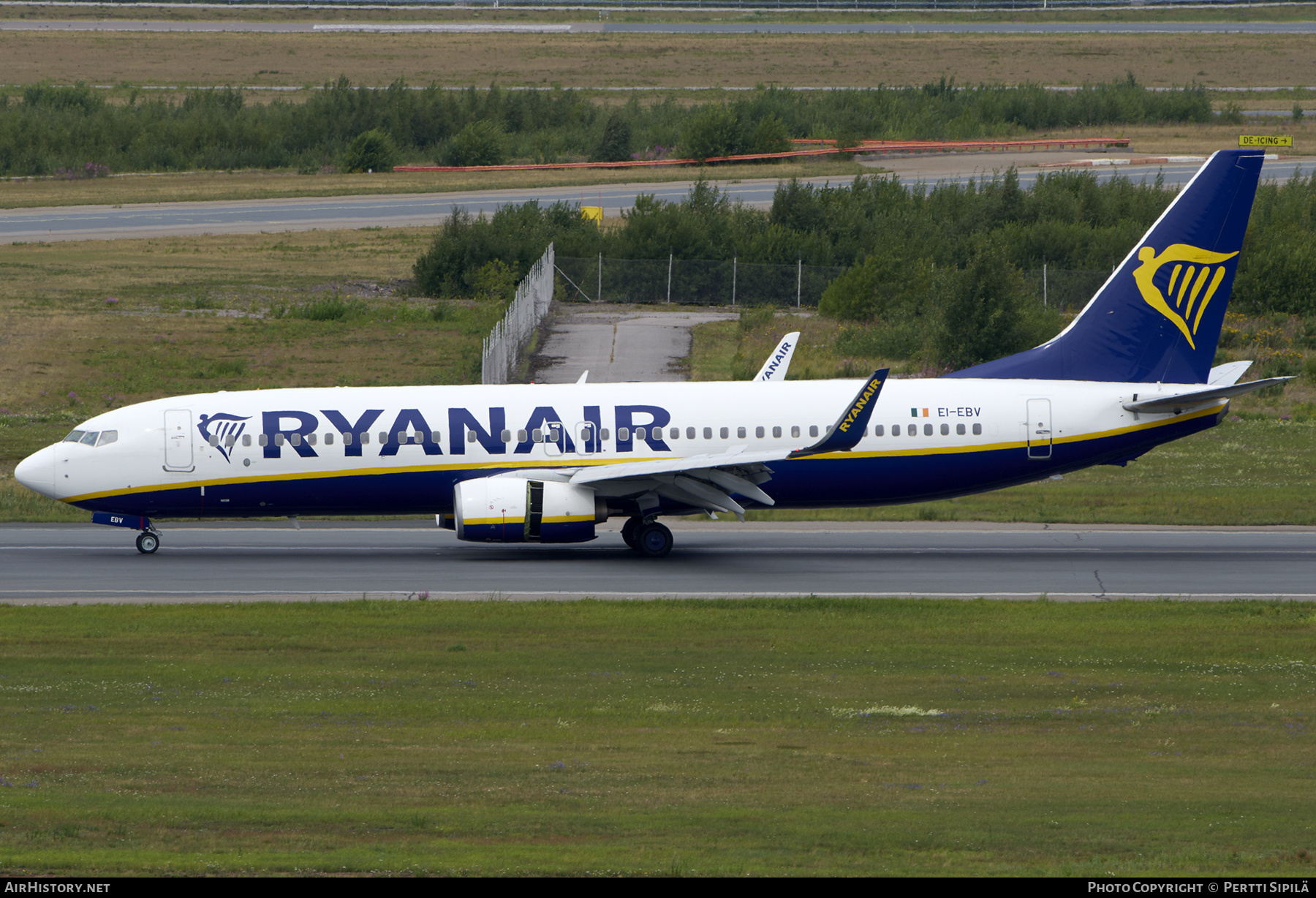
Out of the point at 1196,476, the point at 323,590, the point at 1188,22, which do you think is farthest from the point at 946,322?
the point at 1188,22

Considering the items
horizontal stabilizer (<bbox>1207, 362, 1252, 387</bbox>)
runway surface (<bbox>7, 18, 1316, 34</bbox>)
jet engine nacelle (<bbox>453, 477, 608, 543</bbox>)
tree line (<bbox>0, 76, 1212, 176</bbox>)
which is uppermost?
runway surface (<bbox>7, 18, 1316, 34</bbox>)

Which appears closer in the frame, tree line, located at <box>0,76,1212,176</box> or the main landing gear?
the main landing gear

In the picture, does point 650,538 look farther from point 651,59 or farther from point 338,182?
point 651,59

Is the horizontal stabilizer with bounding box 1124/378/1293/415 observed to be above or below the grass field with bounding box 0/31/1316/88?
below

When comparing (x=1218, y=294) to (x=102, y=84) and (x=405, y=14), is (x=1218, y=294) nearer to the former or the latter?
(x=102, y=84)

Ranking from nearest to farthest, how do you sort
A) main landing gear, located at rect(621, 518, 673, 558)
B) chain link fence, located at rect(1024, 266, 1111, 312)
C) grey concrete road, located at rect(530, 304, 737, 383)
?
1. main landing gear, located at rect(621, 518, 673, 558)
2. grey concrete road, located at rect(530, 304, 737, 383)
3. chain link fence, located at rect(1024, 266, 1111, 312)

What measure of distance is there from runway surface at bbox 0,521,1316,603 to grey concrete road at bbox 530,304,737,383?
16406mm

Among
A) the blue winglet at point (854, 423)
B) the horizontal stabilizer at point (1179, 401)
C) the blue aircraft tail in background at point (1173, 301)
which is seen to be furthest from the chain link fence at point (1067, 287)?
the blue winglet at point (854, 423)

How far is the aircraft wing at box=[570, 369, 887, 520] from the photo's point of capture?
31.2 meters

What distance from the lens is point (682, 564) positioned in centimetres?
3347

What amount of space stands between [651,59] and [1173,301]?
118221 millimetres

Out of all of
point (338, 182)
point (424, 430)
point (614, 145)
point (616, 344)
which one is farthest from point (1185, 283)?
point (338, 182)

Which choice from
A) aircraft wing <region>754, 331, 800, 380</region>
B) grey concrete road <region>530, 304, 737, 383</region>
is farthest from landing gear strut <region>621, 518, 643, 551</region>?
grey concrete road <region>530, 304, 737, 383</region>

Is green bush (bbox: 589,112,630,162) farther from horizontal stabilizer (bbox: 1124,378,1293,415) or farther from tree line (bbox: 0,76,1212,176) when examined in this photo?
horizontal stabilizer (bbox: 1124,378,1293,415)
